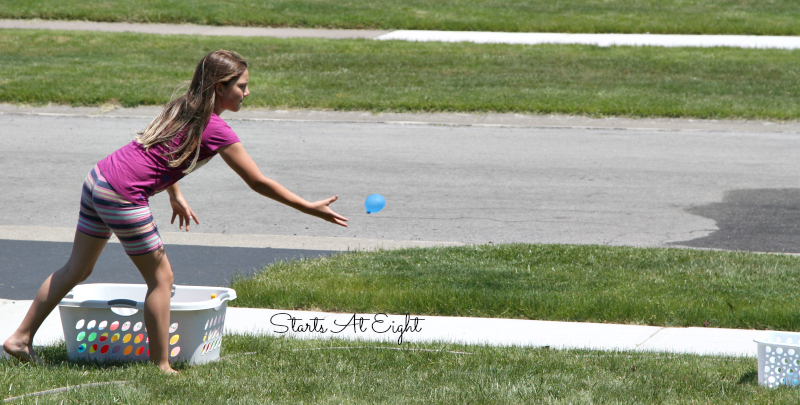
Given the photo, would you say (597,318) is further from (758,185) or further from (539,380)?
(758,185)

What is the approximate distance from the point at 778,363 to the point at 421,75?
39.2 ft

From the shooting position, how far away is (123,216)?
4.08 metres

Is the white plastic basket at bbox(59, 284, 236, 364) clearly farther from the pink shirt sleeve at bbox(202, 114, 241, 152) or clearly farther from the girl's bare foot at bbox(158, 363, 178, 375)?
the pink shirt sleeve at bbox(202, 114, 241, 152)

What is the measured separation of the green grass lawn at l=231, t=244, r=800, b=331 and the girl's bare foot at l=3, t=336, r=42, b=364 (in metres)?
1.70

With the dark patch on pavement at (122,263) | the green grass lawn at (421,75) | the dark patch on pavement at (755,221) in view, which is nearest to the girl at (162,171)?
the dark patch on pavement at (122,263)

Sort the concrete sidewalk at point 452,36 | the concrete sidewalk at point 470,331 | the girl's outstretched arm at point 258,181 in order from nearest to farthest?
1. the girl's outstretched arm at point 258,181
2. the concrete sidewalk at point 470,331
3. the concrete sidewalk at point 452,36

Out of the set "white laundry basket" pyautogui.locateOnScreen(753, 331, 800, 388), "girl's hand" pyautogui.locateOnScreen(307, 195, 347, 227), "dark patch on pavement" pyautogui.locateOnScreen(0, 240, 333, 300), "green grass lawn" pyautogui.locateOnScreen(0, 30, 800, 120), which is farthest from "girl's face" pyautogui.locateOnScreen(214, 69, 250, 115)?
"green grass lawn" pyautogui.locateOnScreen(0, 30, 800, 120)

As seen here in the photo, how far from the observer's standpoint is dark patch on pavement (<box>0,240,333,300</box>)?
6516mm

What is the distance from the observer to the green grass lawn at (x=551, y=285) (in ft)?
18.9

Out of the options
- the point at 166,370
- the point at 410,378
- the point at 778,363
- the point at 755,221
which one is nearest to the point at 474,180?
the point at 755,221

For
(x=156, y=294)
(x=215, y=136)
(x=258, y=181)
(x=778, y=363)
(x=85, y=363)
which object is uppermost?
(x=215, y=136)

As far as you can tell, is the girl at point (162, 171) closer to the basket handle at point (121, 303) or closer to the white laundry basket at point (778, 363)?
the basket handle at point (121, 303)

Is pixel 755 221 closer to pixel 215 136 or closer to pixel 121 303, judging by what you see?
pixel 215 136

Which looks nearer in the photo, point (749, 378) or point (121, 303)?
point (121, 303)
